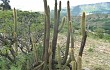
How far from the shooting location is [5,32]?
673cm

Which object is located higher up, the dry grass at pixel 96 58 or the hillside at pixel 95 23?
the dry grass at pixel 96 58

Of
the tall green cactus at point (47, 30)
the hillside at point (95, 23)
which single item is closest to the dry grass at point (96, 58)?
the tall green cactus at point (47, 30)

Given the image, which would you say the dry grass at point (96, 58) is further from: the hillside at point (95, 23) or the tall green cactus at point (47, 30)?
the hillside at point (95, 23)

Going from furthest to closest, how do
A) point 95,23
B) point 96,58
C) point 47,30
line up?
point 95,23, point 96,58, point 47,30

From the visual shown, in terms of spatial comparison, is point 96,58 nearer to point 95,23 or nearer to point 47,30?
point 47,30

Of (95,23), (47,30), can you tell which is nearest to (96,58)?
(47,30)

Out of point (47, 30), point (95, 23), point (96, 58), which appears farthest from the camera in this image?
point (95, 23)

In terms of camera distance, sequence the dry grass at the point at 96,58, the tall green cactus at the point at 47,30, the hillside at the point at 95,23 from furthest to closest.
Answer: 1. the hillside at the point at 95,23
2. the dry grass at the point at 96,58
3. the tall green cactus at the point at 47,30

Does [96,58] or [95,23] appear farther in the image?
[95,23]

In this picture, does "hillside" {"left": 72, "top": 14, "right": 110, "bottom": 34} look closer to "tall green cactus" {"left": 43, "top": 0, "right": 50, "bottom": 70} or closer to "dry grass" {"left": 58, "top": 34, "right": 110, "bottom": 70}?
"dry grass" {"left": 58, "top": 34, "right": 110, "bottom": 70}

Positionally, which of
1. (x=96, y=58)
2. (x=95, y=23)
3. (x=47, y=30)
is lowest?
(x=95, y=23)

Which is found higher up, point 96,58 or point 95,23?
point 96,58

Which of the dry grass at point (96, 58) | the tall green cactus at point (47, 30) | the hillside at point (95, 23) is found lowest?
the hillside at point (95, 23)

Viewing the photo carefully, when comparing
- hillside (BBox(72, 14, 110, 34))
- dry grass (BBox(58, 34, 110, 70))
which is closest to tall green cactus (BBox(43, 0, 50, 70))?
dry grass (BBox(58, 34, 110, 70))
